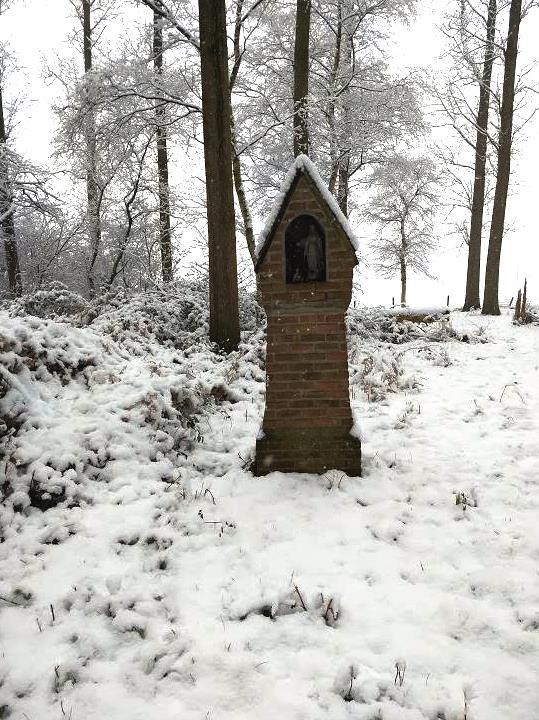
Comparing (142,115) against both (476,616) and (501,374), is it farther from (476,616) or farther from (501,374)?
(476,616)

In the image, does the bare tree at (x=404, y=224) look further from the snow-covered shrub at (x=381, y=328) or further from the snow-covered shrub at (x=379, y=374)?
the snow-covered shrub at (x=379, y=374)

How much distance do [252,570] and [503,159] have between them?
45.6 feet

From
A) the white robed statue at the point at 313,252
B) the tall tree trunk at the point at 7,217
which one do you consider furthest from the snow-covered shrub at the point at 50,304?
the white robed statue at the point at 313,252

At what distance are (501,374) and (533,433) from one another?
8.32 feet

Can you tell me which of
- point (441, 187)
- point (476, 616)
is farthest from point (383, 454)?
point (441, 187)

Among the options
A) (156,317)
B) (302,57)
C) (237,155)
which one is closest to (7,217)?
(156,317)

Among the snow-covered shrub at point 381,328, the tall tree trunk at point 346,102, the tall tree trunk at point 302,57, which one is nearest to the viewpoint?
the tall tree trunk at point 302,57

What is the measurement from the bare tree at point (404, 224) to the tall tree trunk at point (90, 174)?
1352 cm

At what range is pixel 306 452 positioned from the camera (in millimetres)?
3949

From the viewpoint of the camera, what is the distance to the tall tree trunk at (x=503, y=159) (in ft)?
41.2

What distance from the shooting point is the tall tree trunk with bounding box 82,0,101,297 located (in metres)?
9.47

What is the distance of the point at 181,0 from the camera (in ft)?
30.1

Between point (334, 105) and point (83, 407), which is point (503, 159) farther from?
point (83, 407)

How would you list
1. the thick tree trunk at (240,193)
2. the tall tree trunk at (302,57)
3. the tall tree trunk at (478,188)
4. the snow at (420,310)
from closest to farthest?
1. the thick tree trunk at (240,193)
2. the tall tree trunk at (302,57)
3. the snow at (420,310)
4. the tall tree trunk at (478,188)
